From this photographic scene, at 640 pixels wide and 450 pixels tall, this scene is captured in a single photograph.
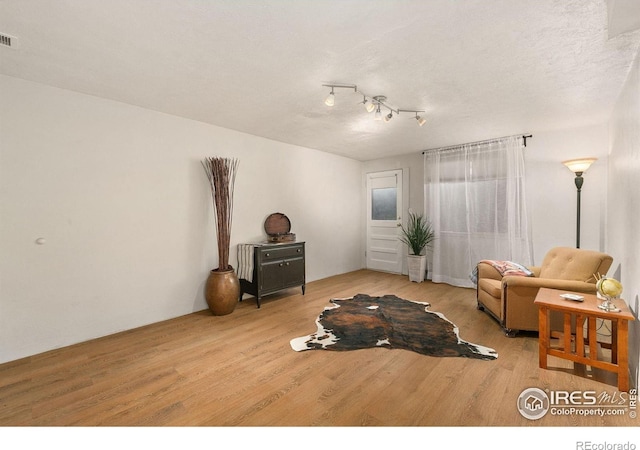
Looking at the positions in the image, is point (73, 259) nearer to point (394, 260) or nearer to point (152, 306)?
point (152, 306)

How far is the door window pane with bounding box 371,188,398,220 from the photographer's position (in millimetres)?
5922

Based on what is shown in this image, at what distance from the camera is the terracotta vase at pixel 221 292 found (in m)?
3.49

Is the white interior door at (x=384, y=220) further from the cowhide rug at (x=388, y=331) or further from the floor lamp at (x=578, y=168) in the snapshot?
the floor lamp at (x=578, y=168)

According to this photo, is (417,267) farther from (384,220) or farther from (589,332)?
(589,332)

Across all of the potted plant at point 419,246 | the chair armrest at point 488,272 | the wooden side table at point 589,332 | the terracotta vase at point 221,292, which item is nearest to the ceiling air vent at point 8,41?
the terracotta vase at point 221,292

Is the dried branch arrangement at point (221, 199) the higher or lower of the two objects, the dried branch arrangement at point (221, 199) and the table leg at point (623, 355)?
the higher

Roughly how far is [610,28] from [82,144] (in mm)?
4332

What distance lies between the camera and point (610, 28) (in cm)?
177

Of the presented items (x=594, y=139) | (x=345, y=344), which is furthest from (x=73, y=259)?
(x=594, y=139)

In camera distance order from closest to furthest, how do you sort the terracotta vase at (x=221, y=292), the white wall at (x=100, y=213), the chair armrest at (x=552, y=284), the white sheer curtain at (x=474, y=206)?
1. the white wall at (x=100, y=213)
2. the chair armrest at (x=552, y=284)
3. the terracotta vase at (x=221, y=292)
4. the white sheer curtain at (x=474, y=206)

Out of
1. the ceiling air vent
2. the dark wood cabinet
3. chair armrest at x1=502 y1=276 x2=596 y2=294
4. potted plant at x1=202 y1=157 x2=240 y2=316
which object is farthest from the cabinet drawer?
the ceiling air vent

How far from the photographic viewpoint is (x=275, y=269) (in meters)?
4.06

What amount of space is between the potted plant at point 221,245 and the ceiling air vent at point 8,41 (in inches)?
73.8

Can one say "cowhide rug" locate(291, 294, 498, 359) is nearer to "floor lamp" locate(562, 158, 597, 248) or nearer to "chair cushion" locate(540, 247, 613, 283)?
"chair cushion" locate(540, 247, 613, 283)
